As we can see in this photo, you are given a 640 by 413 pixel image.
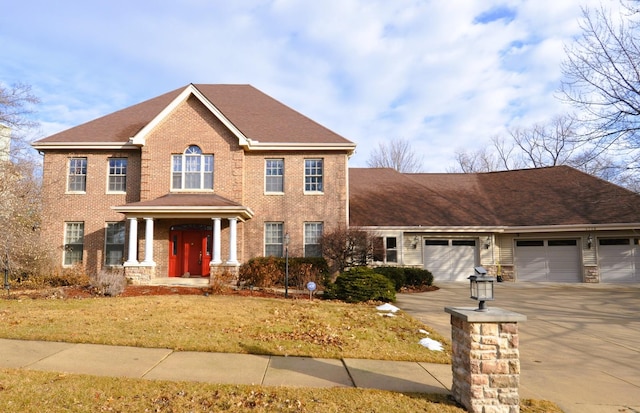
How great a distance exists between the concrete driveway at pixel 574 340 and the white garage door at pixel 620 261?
3.31 m

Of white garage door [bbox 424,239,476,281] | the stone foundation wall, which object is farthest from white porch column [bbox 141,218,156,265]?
the stone foundation wall

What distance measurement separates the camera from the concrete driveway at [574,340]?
5.57 meters

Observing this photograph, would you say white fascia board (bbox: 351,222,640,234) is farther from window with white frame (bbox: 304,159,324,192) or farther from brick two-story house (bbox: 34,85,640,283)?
window with white frame (bbox: 304,159,324,192)

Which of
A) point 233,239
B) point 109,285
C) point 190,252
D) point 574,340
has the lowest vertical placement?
point 574,340

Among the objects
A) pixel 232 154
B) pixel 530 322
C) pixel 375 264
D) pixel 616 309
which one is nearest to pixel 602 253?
pixel 616 309

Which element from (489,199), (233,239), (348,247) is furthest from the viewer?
(489,199)

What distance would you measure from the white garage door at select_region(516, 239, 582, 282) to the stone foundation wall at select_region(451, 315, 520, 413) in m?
18.9

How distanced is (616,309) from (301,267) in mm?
10886

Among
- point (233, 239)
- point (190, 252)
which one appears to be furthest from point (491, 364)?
point (190, 252)

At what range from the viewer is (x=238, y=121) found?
2084 cm

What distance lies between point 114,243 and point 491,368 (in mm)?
18243

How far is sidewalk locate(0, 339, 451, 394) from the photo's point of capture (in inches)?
216

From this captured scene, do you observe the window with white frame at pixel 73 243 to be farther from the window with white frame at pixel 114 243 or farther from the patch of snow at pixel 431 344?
the patch of snow at pixel 431 344

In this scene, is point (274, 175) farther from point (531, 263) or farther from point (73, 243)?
point (531, 263)
